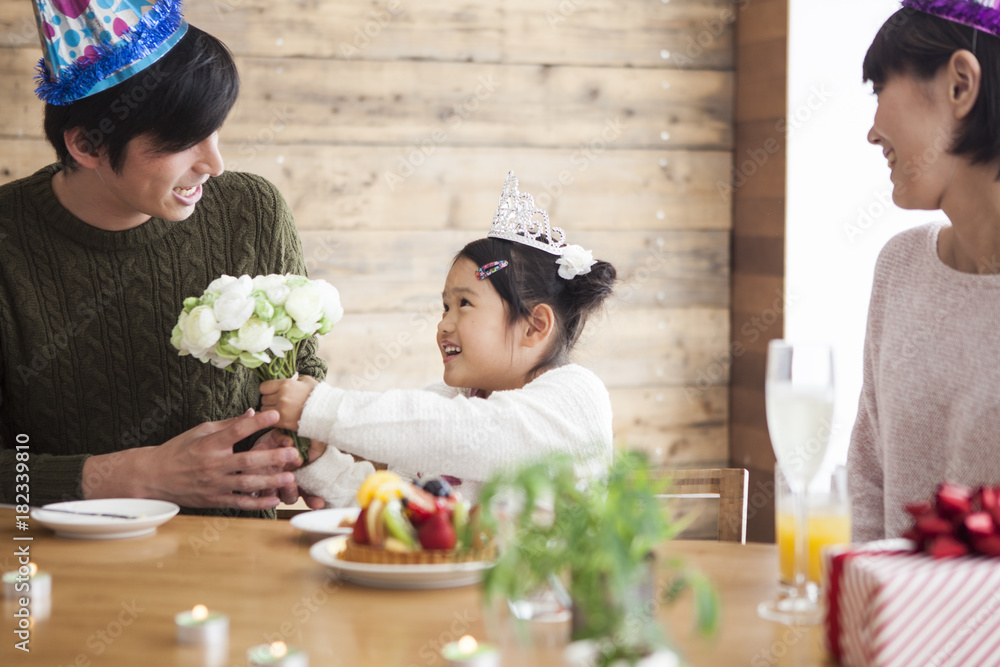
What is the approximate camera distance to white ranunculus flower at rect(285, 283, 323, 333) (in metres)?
1.56

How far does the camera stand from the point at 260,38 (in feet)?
10.1

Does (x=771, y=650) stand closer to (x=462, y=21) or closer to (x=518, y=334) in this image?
(x=518, y=334)

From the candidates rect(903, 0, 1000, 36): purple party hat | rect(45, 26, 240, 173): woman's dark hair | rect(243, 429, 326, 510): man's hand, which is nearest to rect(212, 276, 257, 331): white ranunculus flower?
rect(243, 429, 326, 510): man's hand

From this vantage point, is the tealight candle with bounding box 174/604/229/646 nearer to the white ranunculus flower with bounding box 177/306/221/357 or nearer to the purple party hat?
the white ranunculus flower with bounding box 177/306/221/357

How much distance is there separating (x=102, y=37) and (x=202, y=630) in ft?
3.90

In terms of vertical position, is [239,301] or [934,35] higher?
[934,35]

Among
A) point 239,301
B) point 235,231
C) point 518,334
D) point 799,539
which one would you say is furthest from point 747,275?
point 799,539

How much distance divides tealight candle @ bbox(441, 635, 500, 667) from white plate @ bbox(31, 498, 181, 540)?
631 millimetres

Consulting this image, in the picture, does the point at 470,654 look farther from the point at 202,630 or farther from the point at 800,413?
the point at 800,413

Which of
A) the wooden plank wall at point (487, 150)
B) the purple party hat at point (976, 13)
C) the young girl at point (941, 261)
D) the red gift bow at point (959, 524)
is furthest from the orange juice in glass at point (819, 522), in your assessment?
the wooden plank wall at point (487, 150)

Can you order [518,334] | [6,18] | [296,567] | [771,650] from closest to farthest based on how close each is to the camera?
[771,650]
[296,567]
[518,334]
[6,18]

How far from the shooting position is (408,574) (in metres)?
1.13

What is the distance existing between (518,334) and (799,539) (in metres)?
1.01

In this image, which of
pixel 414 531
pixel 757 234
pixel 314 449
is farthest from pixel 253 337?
pixel 757 234
